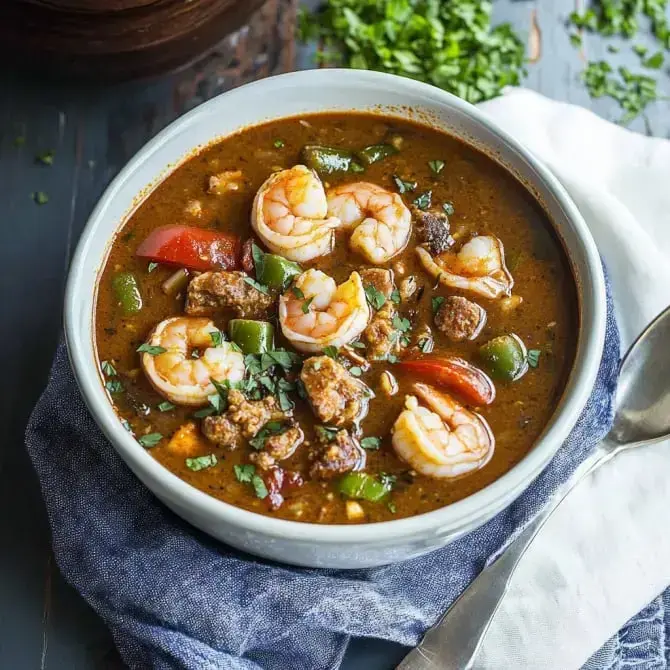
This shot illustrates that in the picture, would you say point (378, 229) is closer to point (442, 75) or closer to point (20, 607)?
point (442, 75)

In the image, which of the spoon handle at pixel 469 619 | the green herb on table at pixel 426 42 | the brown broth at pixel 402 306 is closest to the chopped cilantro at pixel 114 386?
the brown broth at pixel 402 306

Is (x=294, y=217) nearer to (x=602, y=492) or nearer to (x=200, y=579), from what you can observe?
(x=200, y=579)

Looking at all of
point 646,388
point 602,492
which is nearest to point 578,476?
point 602,492

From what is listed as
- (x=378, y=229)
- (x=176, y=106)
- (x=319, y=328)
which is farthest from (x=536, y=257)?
(x=176, y=106)

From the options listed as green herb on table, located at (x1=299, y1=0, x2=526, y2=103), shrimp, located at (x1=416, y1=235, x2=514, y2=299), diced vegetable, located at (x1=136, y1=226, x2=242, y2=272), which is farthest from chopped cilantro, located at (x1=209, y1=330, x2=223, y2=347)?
green herb on table, located at (x1=299, y1=0, x2=526, y2=103)

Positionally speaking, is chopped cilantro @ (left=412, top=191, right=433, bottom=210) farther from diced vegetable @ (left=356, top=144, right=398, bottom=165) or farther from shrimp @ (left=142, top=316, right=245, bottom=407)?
shrimp @ (left=142, top=316, right=245, bottom=407)
